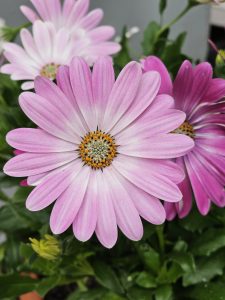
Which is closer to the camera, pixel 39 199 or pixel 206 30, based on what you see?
pixel 39 199

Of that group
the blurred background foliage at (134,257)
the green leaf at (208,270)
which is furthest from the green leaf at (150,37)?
the green leaf at (208,270)

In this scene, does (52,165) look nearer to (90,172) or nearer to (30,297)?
(90,172)

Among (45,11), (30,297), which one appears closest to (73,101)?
(45,11)

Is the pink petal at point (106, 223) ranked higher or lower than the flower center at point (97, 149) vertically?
lower

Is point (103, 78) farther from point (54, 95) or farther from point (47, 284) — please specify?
point (47, 284)

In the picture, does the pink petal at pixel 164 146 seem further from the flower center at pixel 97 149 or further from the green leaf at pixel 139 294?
the green leaf at pixel 139 294
